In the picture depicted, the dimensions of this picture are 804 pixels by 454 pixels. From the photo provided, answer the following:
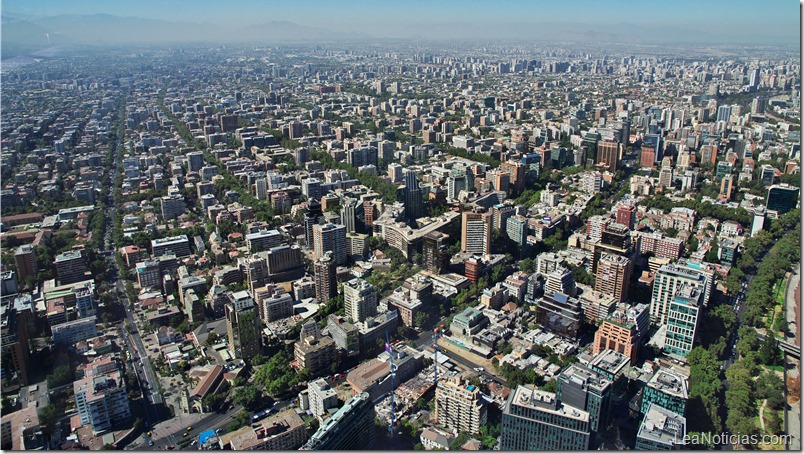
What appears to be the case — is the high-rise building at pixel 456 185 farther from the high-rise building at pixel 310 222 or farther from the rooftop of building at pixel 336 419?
the rooftop of building at pixel 336 419

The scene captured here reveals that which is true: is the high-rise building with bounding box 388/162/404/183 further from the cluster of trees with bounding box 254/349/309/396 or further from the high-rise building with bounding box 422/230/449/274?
the cluster of trees with bounding box 254/349/309/396

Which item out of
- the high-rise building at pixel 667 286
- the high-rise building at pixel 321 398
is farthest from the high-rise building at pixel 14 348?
the high-rise building at pixel 667 286

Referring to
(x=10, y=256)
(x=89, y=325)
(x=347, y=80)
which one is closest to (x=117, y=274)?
(x=10, y=256)

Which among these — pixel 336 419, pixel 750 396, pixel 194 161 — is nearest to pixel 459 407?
pixel 336 419

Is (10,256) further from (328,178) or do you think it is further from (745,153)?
(745,153)

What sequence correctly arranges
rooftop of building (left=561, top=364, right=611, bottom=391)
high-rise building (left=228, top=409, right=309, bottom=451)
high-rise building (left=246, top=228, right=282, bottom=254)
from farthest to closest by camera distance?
high-rise building (left=246, top=228, right=282, bottom=254) < rooftop of building (left=561, top=364, right=611, bottom=391) < high-rise building (left=228, top=409, right=309, bottom=451)

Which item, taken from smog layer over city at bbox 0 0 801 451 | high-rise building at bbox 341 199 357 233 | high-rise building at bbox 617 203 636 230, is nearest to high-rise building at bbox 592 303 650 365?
smog layer over city at bbox 0 0 801 451

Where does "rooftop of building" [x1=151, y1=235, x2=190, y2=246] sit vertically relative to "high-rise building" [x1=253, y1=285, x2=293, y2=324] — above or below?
above
